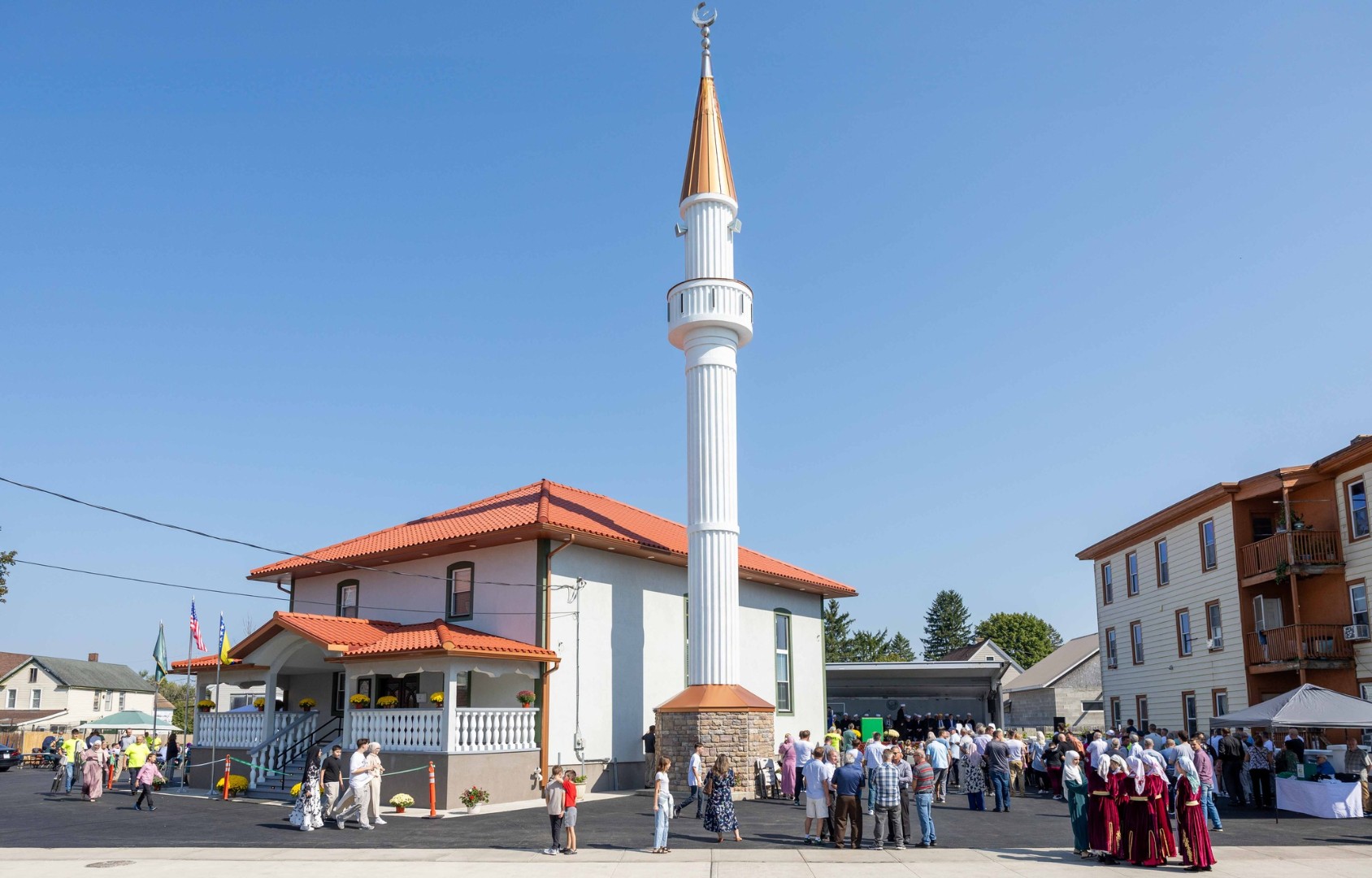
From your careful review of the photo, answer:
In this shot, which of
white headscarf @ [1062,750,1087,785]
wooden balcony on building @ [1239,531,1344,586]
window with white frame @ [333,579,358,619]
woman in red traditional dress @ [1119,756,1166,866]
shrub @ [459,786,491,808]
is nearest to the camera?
woman in red traditional dress @ [1119,756,1166,866]

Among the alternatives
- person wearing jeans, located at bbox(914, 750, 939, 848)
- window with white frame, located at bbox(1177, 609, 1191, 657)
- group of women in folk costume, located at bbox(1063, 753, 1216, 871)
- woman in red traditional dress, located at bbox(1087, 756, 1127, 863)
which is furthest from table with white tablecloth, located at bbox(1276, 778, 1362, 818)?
window with white frame, located at bbox(1177, 609, 1191, 657)

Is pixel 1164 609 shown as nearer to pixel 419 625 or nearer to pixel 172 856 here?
pixel 419 625

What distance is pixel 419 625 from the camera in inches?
1053

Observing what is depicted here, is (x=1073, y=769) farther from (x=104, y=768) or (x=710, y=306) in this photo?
(x=104, y=768)

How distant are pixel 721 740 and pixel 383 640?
7.92 meters

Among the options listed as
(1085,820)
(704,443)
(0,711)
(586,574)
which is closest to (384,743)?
(586,574)

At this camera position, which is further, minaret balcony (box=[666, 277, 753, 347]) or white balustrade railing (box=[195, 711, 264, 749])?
minaret balcony (box=[666, 277, 753, 347])

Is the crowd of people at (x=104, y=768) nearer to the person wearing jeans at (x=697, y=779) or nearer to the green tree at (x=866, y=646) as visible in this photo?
the person wearing jeans at (x=697, y=779)

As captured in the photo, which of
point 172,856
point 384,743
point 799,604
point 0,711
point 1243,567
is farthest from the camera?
point 0,711

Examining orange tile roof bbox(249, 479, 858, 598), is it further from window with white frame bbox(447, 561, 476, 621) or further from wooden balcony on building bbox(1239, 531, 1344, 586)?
wooden balcony on building bbox(1239, 531, 1344, 586)

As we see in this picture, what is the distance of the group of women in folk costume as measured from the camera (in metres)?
15.5

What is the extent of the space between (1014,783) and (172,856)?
2029cm

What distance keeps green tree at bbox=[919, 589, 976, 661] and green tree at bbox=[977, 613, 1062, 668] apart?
1954 centimetres

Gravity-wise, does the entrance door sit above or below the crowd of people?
above
